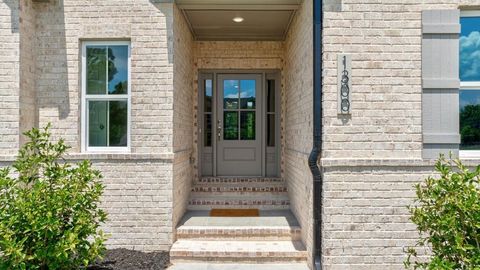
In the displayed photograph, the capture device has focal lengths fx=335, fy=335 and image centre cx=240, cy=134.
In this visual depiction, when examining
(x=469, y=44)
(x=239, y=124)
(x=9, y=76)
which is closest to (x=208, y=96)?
(x=239, y=124)

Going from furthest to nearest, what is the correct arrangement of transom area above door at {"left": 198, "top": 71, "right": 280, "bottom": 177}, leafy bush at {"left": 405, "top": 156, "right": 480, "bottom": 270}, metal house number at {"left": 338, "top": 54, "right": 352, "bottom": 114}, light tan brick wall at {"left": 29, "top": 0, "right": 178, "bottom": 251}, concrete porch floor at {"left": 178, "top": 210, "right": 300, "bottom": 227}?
transom area above door at {"left": 198, "top": 71, "right": 280, "bottom": 177}, concrete porch floor at {"left": 178, "top": 210, "right": 300, "bottom": 227}, light tan brick wall at {"left": 29, "top": 0, "right": 178, "bottom": 251}, metal house number at {"left": 338, "top": 54, "right": 352, "bottom": 114}, leafy bush at {"left": 405, "top": 156, "right": 480, "bottom": 270}

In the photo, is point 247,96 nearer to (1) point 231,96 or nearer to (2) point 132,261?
(1) point 231,96

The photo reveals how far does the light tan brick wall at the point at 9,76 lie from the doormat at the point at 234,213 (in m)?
3.08

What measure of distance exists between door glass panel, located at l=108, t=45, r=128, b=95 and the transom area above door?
92.6 inches

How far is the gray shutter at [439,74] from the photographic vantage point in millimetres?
4047

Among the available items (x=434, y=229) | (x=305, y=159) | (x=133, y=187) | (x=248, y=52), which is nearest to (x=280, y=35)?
(x=248, y=52)

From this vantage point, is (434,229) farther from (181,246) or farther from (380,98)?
(181,246)

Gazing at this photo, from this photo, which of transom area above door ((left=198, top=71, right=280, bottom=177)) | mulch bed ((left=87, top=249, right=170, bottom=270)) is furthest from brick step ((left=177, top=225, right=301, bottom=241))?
transom area above door ((left=198, top=71, right=280, bottom=177))

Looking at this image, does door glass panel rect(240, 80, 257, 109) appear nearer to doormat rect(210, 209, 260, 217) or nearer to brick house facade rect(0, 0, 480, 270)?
brick house facade rect(0, 0, 480, 270)

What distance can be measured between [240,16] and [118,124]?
8.55 feet

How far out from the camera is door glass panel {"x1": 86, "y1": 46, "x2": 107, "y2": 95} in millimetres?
4949

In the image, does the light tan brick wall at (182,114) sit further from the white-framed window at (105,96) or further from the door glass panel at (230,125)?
the door glass panel at (230,125)

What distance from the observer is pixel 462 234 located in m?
2.78

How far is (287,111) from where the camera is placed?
21.7 ft
